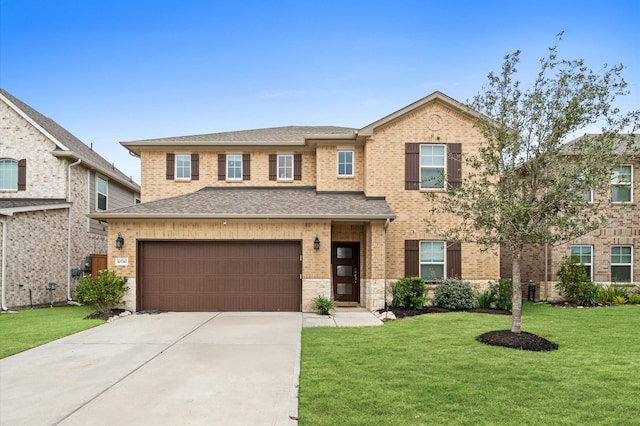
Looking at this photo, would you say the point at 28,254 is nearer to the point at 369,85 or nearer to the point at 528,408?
the point at 369,85

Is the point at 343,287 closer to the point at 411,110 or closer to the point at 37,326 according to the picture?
the point at 411,110

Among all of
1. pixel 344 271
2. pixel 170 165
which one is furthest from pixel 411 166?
pixel 170 165

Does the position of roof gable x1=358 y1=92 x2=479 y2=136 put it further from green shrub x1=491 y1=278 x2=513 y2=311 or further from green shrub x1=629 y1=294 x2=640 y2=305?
green shrub x1=629 y1=294 x2=640 y2=305

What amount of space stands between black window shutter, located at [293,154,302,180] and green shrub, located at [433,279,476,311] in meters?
6.92

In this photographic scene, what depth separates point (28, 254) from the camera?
16.8 metres

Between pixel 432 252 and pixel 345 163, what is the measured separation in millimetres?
4625

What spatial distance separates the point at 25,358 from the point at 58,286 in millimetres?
10856

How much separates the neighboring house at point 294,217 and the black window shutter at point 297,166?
4cm

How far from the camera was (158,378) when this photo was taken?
711 centimetres

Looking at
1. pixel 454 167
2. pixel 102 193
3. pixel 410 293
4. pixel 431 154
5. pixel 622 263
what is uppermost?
pixel 431 154

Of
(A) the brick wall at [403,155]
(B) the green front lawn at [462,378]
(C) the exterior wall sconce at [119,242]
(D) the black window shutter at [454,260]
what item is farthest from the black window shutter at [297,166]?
(B) the green front lawn at [462,378]

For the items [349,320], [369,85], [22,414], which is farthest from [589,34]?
[22,414]

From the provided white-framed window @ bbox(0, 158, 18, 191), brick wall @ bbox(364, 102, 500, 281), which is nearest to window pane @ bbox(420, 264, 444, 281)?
brick wall @ bbox(364, 102, 500, 281)

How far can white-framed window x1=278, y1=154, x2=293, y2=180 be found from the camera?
61.1ft
